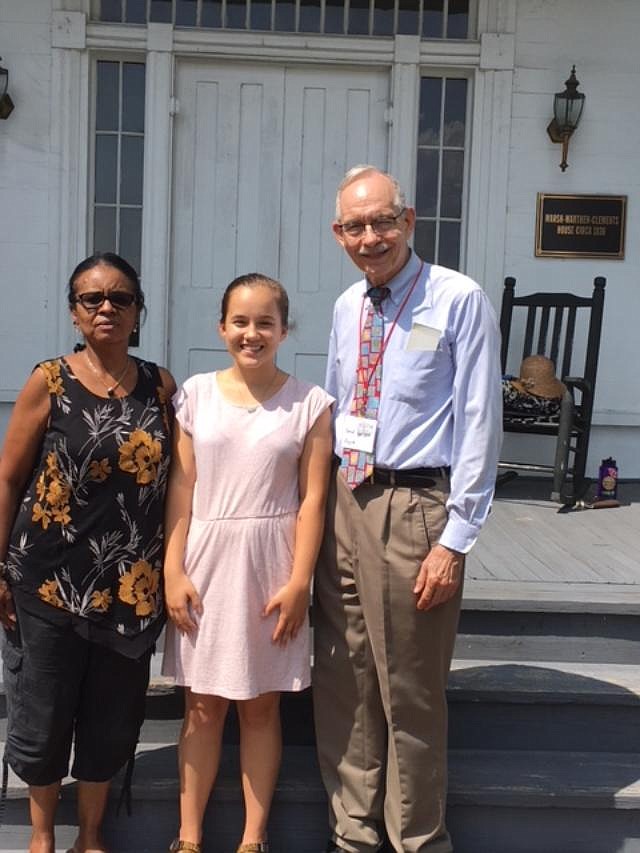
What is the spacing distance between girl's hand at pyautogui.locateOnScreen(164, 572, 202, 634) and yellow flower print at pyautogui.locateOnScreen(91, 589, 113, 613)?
0.46ft

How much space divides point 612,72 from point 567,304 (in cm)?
126

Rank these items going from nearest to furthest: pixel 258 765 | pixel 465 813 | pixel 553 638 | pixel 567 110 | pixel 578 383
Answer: pixel 258 765 → pixel 465 813 → pixel 553 638 → pixel 578 383 → pixel 567 110

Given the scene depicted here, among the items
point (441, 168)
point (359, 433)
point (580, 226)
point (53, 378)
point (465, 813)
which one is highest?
point (441, 168)

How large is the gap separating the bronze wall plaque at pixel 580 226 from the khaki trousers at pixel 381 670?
324cm

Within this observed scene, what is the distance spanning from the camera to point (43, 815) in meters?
2.36

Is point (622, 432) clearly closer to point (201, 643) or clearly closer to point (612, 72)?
point (612, 72)

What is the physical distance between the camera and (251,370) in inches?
89.4

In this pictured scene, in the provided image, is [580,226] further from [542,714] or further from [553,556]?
[542,714]

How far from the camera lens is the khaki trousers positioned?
2.24 meters

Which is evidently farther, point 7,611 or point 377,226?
point 7,611

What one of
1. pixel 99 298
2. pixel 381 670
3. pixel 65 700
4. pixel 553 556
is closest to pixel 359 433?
pixel 381 670

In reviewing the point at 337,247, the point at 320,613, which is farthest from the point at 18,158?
the point at 320,613

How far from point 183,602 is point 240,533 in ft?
0.70

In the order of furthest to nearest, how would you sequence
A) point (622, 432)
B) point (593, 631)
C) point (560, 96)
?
point (622, 432) → point (560, 96) → point (593, 631)
